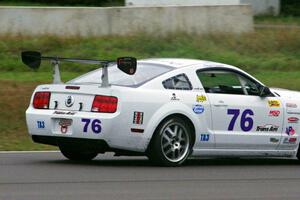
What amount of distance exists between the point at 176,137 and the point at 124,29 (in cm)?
1496

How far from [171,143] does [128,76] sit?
0.99 m

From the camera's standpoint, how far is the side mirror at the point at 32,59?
12.2 metres

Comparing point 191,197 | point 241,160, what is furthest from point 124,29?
point 191,197

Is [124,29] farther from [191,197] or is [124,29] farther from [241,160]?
[191,197]

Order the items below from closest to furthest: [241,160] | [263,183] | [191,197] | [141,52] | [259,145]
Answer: [191,197] → [263,183] → [259,145] → [241,160] → [141,52]

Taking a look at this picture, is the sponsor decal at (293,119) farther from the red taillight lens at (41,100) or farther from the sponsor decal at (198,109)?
the red taillight lens at (41,100)

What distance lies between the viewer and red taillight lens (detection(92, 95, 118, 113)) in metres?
11.3

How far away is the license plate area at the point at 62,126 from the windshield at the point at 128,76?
0.77 m

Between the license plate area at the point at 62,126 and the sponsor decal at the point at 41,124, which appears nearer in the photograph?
the license plate area at the point at 62,126

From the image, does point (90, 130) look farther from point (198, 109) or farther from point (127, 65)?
point (198, 109)

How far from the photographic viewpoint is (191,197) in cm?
938

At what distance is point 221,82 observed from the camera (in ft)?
41.1

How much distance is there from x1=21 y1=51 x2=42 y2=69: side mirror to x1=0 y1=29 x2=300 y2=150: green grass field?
792cm

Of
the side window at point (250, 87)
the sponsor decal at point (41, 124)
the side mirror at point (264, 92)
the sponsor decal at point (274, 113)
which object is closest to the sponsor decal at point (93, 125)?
the sponsor decal at point (41, 124)
